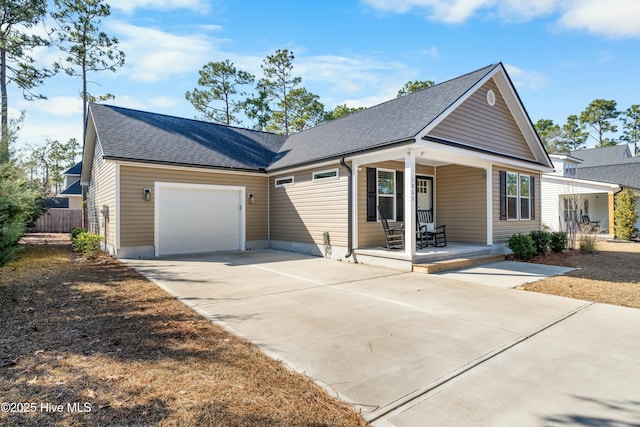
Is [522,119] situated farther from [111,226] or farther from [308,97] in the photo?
[308,97]

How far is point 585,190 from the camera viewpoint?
58.2 ft

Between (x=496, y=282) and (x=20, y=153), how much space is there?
1458 cm

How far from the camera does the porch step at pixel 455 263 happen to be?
734cm

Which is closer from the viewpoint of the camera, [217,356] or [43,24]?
[217,356]

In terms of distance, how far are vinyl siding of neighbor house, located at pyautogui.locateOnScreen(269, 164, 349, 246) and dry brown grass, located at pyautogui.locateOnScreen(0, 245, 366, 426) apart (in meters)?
5.38

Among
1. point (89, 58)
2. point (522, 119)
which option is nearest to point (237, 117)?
point (89, 58)

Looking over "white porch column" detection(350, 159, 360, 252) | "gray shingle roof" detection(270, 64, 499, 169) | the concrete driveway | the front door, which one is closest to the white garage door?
"gray shingle roof" detection(270, 64, 499, 169)

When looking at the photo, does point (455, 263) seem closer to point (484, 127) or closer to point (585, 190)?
point (484, 127)

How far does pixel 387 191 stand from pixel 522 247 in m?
3.99

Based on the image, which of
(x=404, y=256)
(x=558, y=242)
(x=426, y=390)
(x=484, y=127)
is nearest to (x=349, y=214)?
(x=404, y=256)

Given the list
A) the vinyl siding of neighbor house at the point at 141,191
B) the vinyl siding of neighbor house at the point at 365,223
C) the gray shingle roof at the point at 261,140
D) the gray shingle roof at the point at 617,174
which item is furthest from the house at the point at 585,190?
the vinyl siding of neighbor house at the point at 141,191

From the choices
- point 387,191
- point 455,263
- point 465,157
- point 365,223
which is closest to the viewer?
point 455,263

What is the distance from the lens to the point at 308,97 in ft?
86.9

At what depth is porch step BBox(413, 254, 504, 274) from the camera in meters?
7.34
